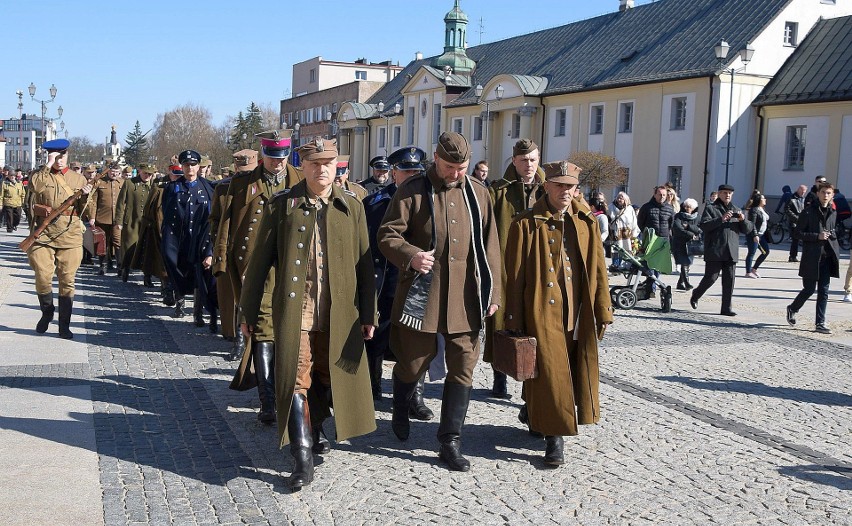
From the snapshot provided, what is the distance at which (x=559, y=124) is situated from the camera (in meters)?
48.3

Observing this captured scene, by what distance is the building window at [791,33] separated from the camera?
130ft

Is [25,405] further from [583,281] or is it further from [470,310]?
[583,281]

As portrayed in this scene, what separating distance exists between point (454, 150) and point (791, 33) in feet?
125

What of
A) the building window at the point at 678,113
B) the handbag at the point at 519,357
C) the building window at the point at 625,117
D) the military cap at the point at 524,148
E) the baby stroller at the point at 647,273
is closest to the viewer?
the handbag at the point at 519,357

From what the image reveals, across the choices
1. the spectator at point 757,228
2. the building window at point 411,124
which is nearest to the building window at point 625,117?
the building window at point 411,124

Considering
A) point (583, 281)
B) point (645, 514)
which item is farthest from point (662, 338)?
point (645, 514)

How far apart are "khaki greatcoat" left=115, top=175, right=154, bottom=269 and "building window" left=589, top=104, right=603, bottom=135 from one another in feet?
102

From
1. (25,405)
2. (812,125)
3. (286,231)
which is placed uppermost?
(812,125)

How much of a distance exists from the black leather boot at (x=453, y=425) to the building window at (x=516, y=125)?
4546cm

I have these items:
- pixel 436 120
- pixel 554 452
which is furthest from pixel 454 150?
pixel 436 120

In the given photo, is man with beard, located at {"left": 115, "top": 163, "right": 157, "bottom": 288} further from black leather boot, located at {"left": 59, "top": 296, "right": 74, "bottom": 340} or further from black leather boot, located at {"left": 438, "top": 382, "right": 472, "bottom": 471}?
black leather boot, located at {"left": 438, "top": 382, "right": 472, "bottom": 471}

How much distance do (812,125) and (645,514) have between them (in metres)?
34.2

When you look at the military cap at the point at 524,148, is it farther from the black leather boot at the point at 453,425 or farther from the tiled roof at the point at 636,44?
the tiled roof at the point at 636,44

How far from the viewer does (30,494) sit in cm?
509
